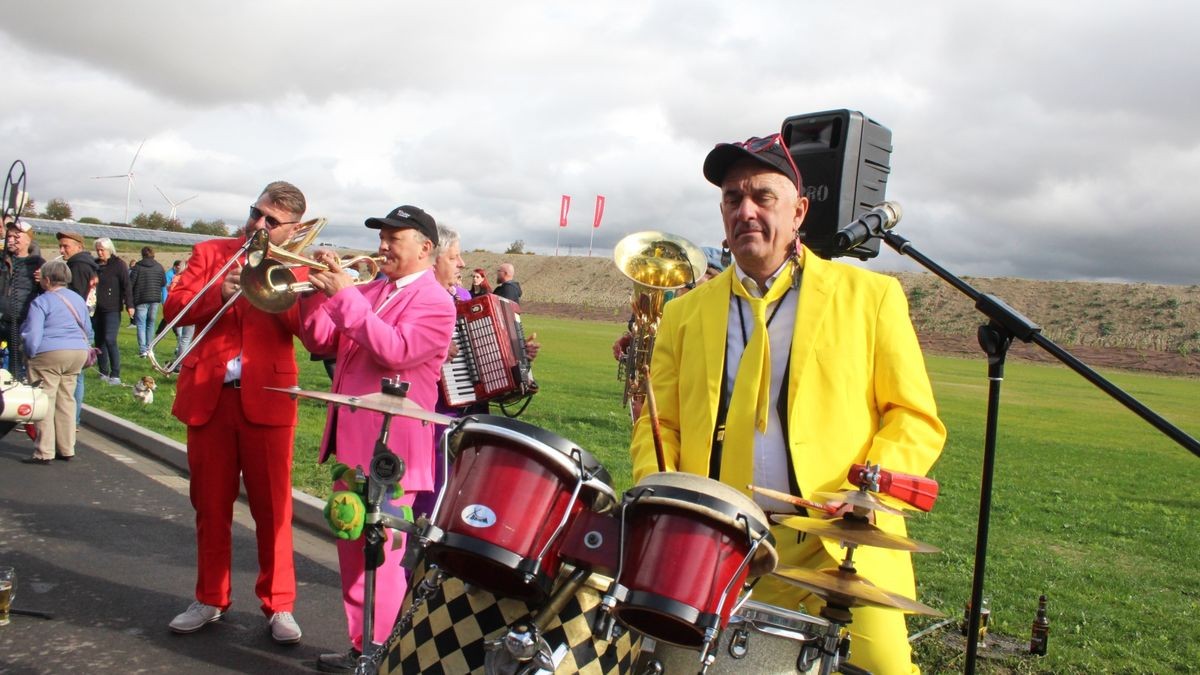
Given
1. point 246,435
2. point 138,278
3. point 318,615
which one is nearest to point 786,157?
point 246,435

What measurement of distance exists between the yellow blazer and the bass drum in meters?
0.29

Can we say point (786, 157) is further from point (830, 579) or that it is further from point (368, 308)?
point (368, 308)

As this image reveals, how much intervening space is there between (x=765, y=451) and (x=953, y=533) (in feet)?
18.3

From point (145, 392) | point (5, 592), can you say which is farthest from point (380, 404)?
point (145, 392)

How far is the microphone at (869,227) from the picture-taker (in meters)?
2.99

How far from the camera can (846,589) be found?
7.59 ft

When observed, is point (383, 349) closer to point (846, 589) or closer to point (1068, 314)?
point (846, 589)

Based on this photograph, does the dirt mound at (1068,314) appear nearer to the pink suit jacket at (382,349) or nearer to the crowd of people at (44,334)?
the crowd of people at (44,334)

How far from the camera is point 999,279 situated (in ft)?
230

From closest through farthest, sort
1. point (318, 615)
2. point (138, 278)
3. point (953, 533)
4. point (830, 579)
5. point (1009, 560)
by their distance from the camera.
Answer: point (830, 579) → point (318, 615) → point (1009, 560) → point (953, 533) → point (138, 278)

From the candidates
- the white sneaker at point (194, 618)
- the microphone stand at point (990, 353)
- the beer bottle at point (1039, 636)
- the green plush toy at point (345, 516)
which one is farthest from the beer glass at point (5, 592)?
the beer bottle at point (1039, 636)

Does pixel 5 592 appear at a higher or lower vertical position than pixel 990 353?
lower

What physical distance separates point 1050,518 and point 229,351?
7.74 m

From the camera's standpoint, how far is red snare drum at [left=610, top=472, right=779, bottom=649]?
214 cm
